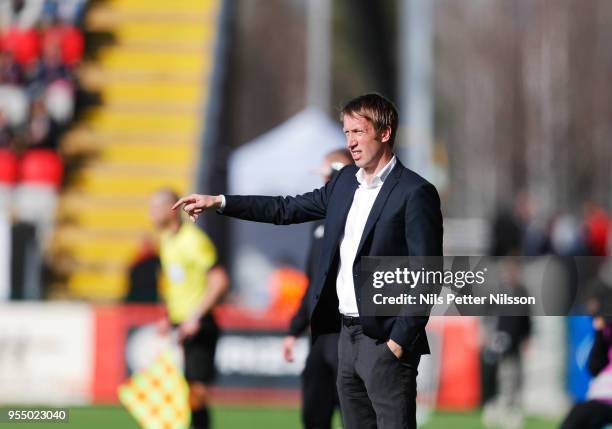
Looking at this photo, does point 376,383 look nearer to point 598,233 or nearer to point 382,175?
point 382,175

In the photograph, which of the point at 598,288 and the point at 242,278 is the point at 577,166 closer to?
the point at 242,278

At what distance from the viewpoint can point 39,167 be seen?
21781 millimetres

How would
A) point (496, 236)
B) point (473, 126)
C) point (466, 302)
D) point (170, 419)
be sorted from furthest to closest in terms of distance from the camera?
point (473, 126) < point (496, 236) < point (170, 419) < point (466, 302)

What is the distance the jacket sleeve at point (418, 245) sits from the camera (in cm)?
695

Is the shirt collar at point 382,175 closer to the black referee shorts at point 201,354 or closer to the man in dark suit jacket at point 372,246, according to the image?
the man in dark suit jacket at point 372,246

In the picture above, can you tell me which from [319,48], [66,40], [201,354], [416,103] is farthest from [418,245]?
[319,48]

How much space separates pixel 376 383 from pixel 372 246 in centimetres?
68

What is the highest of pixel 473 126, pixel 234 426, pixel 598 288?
pixel 473 126

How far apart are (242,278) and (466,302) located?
1575 cm

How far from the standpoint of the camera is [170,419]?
10.9m

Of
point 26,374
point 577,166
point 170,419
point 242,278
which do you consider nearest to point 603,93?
point 577,166

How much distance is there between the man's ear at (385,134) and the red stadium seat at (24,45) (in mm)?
16535

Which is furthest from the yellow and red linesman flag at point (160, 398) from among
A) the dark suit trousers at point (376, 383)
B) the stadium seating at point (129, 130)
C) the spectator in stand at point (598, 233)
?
the spectator in stand at point (598, 233)

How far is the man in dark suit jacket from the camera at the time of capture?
7031 millimetres
